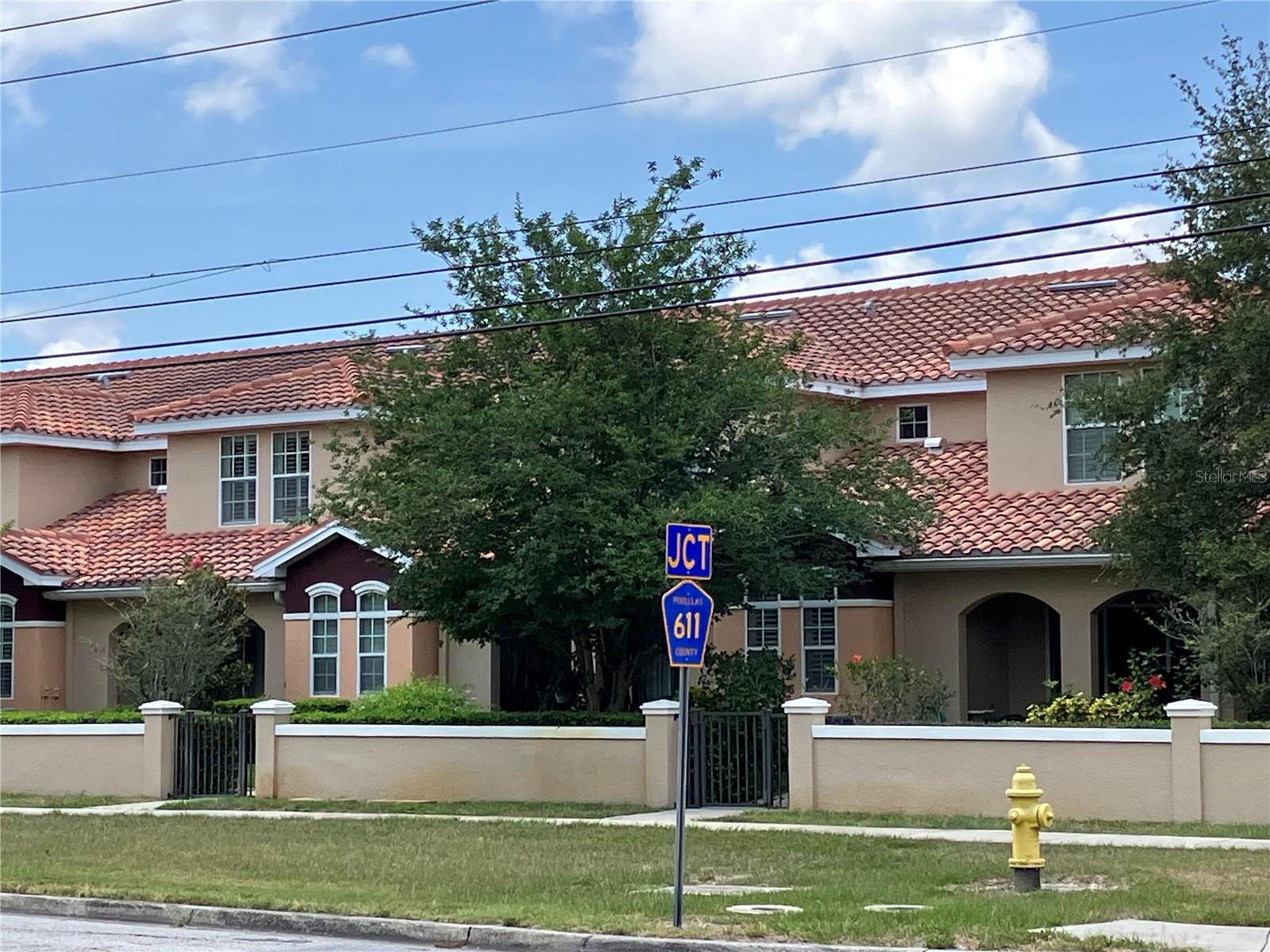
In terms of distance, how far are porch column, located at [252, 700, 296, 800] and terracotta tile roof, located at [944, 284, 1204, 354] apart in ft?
38.3

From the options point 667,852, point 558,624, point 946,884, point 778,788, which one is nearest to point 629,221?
point 558,624

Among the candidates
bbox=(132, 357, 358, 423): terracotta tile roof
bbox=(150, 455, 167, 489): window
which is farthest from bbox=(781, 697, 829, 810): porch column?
bbox=(150, 455, 167, 489): window

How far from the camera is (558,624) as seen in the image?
84.7 feet

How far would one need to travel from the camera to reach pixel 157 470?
39.8 meters

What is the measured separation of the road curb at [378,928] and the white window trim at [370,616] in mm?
14805

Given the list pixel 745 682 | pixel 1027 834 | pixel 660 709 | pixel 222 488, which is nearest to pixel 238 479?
pixel 222 488

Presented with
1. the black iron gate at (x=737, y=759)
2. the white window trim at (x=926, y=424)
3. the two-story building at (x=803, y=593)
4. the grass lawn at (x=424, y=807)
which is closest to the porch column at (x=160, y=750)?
the grass lawn at (x=424, y=807)

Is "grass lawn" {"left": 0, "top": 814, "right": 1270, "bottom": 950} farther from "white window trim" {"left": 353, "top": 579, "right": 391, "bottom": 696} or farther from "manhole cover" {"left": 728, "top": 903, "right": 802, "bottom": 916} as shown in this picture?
"white window trim" {"left": 353, "top": 579, "right": 391, "bottom": 696}

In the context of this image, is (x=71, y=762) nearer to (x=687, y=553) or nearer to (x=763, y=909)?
(x=763, y=909)

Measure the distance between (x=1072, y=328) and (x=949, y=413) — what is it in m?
3.77

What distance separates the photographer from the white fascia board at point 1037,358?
28.4 m

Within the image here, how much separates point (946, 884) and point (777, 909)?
2.18m

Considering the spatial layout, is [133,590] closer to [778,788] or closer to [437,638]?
[437,638]

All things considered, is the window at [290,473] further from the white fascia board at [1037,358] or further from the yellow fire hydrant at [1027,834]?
the yellow fire hydrant at [1027,834]
